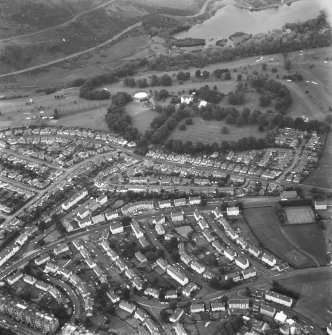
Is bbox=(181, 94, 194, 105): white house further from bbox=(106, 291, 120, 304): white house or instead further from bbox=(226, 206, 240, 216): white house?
bbox=(106, 291, 120, 304): white house

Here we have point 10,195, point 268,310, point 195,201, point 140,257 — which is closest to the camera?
point 268,310

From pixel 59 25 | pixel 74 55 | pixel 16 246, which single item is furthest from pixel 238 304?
pixel 59 25

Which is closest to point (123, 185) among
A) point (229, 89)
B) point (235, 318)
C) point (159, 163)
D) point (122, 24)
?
→ point (159, 163)

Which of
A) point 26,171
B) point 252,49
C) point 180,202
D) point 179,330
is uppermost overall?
point 252,49

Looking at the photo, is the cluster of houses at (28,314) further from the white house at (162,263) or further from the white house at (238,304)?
the white house at (238,304)

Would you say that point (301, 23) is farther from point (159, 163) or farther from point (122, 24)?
point (159, 163)

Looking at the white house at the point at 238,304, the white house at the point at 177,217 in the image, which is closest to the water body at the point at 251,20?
the white house at the point at 177,217

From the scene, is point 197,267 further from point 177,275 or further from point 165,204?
point 165,204
